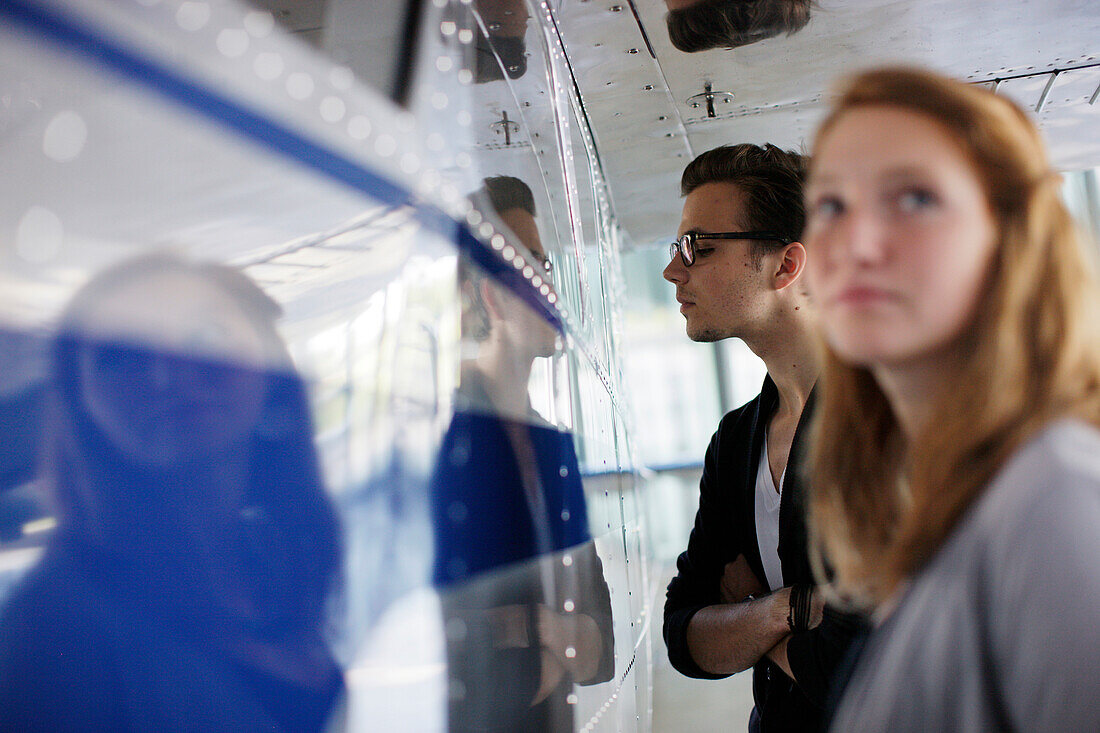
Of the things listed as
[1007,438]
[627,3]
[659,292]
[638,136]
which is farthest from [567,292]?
[659,292]

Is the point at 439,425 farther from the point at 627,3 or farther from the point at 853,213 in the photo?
the point at 627,3

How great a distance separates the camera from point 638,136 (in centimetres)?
279

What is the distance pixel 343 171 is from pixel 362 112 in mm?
62

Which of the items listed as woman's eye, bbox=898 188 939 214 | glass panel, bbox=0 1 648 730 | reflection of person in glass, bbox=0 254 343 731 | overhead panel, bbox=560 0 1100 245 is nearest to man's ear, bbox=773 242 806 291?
overhead panel, bbox=560 0 1100 245

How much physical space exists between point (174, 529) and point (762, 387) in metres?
1.47

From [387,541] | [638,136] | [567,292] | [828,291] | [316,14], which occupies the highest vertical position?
[638,136]

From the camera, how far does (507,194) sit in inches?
35.9

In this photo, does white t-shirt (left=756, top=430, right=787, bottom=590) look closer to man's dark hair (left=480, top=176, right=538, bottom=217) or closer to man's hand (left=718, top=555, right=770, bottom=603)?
man's hand (left=718, top=555, right=770, bottom=603)

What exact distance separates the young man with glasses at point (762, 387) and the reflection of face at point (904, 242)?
0.96 meters

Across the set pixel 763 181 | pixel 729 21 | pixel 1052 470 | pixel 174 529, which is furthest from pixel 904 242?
pixel 729 21

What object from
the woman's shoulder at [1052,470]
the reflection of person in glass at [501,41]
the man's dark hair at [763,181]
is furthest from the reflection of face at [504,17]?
the man's dark hair at [763,181]

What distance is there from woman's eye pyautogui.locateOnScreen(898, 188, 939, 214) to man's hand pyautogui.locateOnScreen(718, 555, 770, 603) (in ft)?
4.15

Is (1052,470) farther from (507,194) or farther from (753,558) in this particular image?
(753,558)

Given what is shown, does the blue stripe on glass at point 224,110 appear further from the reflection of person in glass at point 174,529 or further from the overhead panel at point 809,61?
the overhead panel at point 809,61
